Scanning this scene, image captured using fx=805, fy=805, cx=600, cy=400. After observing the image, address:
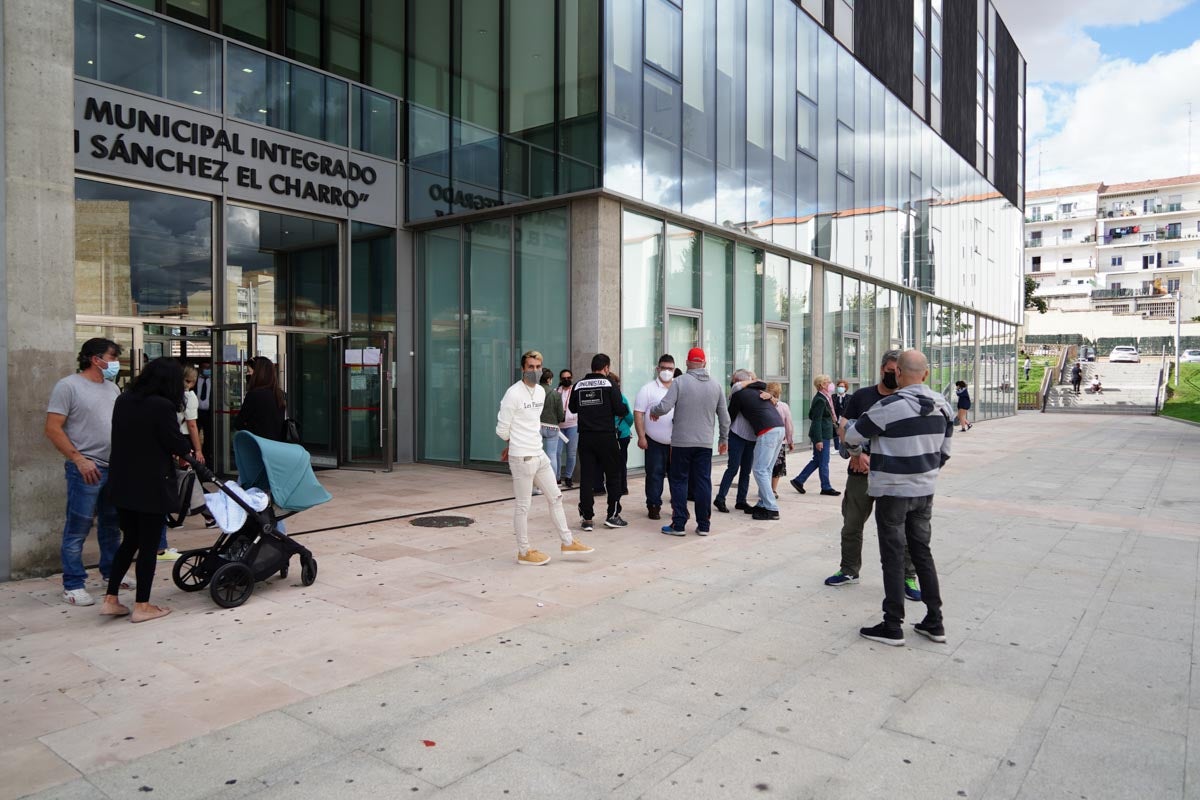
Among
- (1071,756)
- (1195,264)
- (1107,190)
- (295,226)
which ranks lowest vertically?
(1071,756)

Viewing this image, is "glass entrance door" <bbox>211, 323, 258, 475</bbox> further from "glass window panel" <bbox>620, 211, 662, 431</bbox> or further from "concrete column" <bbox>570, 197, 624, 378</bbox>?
"glass window panel" <bbox>620, 211, 662, 431</bbox>

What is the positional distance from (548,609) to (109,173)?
9133mm

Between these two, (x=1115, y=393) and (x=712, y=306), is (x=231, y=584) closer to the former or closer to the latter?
(x=712, y=306)

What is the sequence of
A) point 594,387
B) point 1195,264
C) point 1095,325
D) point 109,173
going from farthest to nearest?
point 1195,264, point 1095,325, point 109,173, point 594,387

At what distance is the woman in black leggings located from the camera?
5379 millimetres

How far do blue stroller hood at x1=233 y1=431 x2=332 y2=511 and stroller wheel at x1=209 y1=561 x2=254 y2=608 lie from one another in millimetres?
541

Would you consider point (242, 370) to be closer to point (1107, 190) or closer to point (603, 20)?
point (603, 20)

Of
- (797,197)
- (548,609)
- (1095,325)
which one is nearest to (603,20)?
(797,197)

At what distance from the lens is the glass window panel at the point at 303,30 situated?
48.4ft

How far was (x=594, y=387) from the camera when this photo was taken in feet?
29.0

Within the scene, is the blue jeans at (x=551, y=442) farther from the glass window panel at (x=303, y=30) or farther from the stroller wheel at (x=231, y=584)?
the glass window panel at (x=303, y=30)

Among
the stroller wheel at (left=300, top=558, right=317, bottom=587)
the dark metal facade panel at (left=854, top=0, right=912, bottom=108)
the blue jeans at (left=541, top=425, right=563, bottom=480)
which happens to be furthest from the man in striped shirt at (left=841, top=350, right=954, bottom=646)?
the dark metal facade panel at (left=854, top=0, right=912, bottom=108)

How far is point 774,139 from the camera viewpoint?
55.8 ft

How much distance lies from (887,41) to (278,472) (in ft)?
74.3
